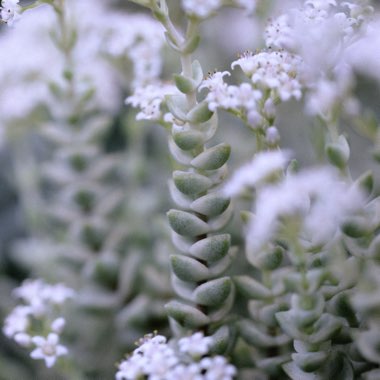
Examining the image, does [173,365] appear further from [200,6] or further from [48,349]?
[200,6]

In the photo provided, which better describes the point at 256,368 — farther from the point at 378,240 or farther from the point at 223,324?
the point at 378,240

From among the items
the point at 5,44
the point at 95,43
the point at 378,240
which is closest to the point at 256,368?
the point at 378,240

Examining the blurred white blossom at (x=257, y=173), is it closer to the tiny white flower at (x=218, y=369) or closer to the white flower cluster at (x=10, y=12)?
the tiny white flower at (x=218, y=369)

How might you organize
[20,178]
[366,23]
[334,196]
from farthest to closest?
[20,178] → [366,23] → [334,196]

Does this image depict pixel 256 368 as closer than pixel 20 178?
Yes

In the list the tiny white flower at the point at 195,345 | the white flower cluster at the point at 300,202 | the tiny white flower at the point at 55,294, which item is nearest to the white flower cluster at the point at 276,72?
the white flower cluster at the point at 300,202
